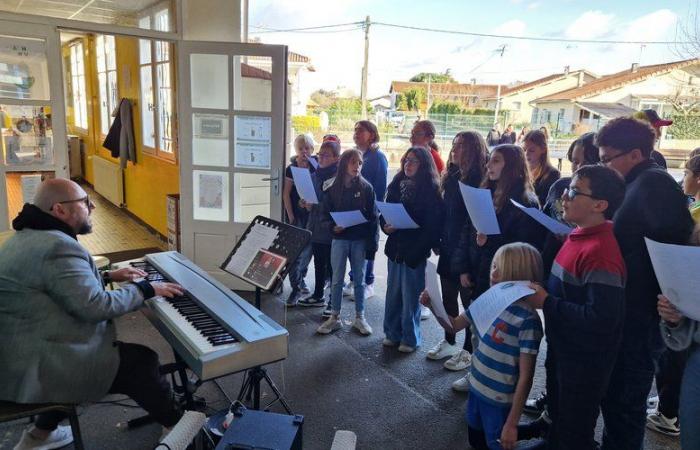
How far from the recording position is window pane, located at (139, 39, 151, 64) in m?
5.45

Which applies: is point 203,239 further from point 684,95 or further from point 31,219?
point 684,95

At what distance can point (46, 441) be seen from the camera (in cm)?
214

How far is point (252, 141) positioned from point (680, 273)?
3301mm

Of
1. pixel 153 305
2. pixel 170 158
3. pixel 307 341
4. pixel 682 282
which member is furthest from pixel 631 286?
pixel 170 158

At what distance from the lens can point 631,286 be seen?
1.75m

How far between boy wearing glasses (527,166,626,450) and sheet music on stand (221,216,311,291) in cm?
105

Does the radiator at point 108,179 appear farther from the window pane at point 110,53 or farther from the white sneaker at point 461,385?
the white sneaker at point 461,385

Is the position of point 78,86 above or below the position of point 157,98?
above

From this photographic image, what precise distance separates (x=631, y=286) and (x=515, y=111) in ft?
79.9

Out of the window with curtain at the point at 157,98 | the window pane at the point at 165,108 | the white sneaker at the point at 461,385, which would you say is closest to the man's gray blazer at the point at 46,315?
the white sneaker at the point at 461,385

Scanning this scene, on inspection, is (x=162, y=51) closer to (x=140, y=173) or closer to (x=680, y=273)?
(x=140, y=173)

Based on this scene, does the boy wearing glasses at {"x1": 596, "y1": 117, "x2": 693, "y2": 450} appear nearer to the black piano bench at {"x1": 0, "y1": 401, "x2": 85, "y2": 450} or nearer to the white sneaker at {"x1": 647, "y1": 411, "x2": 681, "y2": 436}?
the white sneaker at {"x1": 647, "y1": 411, "x2": 681, "y2": 436}

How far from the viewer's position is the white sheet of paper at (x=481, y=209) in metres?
2.34

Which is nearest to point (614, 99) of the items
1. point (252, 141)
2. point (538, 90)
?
point (538, 90)
